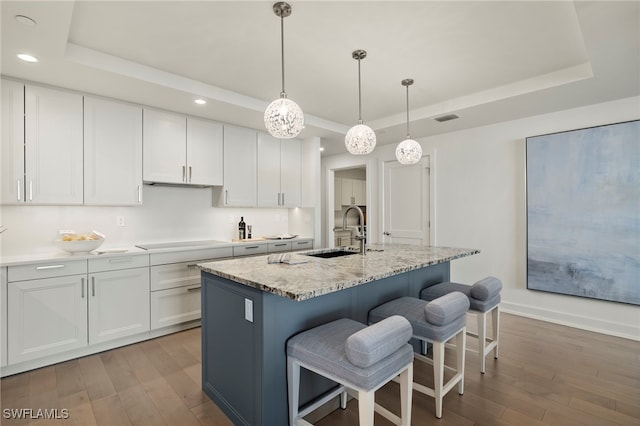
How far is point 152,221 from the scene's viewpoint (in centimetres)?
366

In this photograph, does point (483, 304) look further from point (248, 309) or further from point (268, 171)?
point (268, 171)

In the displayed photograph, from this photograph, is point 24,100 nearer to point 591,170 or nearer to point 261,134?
point 261,134

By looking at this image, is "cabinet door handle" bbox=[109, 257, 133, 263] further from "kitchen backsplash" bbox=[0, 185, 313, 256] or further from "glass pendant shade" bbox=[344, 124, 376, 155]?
"glass pendant shade" bbox=[344, 124, 376, 155]

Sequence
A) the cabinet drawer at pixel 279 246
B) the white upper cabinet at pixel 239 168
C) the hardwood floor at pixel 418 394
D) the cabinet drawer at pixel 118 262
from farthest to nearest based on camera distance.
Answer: the cabinet drawer at pixel 279 246 < the white upper cabinet at pixel 239 168 < the cabinet drawer at pixel 118 262 < the hardwood floor at pixel 418 394

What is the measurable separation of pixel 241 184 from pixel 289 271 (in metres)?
2.47

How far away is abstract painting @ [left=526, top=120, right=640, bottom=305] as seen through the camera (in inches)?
123

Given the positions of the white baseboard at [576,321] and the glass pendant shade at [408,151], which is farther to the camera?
the white baseboard at [576,321]

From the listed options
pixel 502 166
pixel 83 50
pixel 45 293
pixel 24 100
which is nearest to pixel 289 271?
pixel 45 293

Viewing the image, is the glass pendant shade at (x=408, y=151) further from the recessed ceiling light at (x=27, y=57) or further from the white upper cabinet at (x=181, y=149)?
the recessed ceiling light at (x=27, y=57)

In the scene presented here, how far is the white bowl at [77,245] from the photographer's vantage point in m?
2.75

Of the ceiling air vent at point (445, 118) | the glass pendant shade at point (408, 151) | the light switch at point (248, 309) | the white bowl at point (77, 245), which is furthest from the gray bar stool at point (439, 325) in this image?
the white bowl at point (77, 245)

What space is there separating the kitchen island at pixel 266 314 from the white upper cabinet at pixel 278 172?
214 centimetres

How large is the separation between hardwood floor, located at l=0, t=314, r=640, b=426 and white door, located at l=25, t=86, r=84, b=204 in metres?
1.50

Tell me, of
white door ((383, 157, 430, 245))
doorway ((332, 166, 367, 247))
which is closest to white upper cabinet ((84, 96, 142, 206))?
white door ((383, 157, 430, 245))
